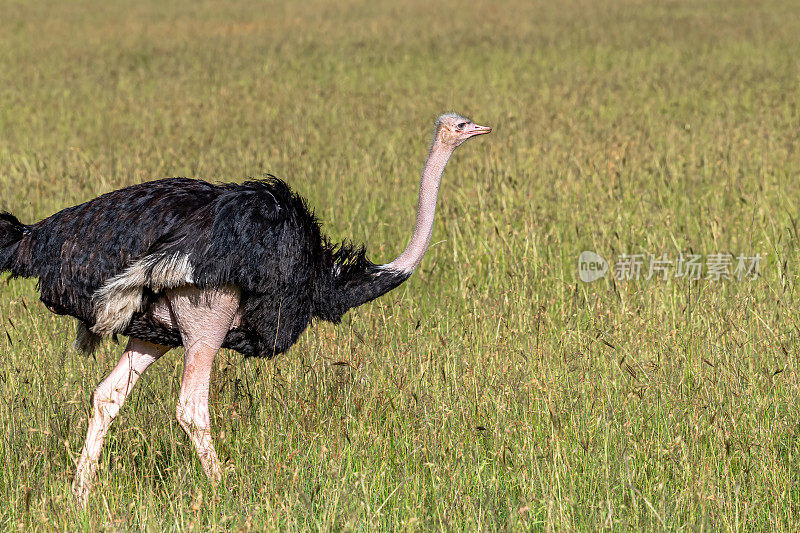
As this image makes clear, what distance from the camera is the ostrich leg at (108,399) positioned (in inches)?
142

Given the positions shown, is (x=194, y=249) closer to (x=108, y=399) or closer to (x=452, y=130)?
(x=108, y=399)

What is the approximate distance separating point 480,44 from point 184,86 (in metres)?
6.26

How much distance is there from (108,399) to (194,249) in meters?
0.72

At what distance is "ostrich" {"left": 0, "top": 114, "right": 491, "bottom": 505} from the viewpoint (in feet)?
11.8

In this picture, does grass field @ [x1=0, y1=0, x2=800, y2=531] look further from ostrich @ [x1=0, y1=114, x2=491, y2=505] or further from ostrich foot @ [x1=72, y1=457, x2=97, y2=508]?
ostrich @ [x1=0, y1=114, x2=491, y2=505]

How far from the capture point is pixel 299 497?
11.1ft

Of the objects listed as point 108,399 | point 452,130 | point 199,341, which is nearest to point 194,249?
point 199,341

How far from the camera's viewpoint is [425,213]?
163 inches

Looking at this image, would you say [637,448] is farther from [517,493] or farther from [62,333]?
[62,333]

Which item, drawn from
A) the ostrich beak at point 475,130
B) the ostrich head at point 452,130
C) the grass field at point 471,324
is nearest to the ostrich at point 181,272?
the grass field at point 471,324

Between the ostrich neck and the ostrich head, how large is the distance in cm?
2
